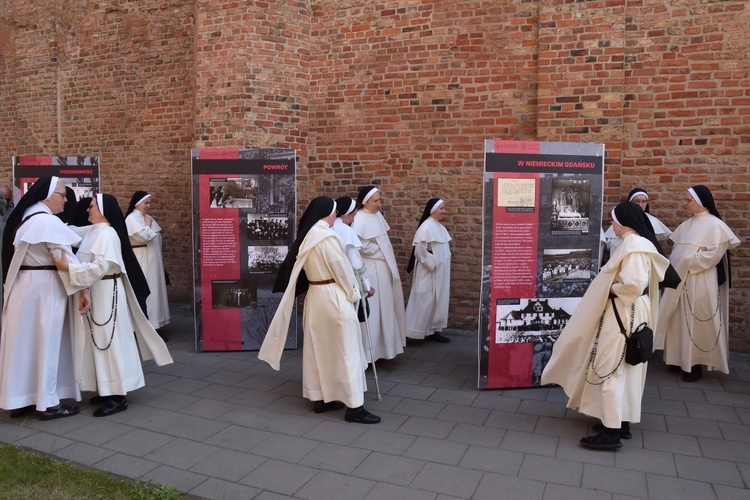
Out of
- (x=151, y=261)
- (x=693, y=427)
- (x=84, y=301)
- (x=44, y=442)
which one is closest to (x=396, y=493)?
(x=693, y=427)

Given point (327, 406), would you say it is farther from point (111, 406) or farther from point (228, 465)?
point (111, 406)

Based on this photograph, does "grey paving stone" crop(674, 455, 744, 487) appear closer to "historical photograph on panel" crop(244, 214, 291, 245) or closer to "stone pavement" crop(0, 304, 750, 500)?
"stone pavement" crop(0, 304, 750, 500)

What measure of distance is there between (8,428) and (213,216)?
10.4 feet

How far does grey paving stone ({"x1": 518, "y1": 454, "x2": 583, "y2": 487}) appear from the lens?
4117mm

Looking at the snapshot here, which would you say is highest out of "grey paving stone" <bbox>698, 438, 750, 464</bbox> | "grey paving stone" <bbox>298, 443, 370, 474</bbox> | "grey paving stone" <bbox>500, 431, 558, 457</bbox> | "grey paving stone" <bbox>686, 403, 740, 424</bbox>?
"grey paving stone" <bbox>686, 403, 740, 424</bbox>

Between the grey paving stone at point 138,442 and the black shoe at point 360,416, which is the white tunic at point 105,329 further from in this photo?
the black shoe at point 360,416

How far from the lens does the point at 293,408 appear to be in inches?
222

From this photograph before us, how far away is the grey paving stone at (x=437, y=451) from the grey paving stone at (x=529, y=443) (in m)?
0.35

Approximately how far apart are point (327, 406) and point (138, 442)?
62.9 inches

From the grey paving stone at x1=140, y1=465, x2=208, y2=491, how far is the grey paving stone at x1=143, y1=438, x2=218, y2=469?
8 centimetres

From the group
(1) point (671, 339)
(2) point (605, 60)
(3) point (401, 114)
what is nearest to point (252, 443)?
(1) point (671, 339)

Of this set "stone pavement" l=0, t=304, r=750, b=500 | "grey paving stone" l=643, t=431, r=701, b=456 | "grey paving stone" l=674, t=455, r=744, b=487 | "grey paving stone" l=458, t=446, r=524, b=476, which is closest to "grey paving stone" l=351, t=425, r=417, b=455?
"stone pavement" l=0, t=304, r=750, b=500

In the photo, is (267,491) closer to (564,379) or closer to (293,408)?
(293,408)

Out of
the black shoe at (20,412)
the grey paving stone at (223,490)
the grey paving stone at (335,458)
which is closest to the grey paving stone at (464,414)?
the grey paving stone at (335,458)
